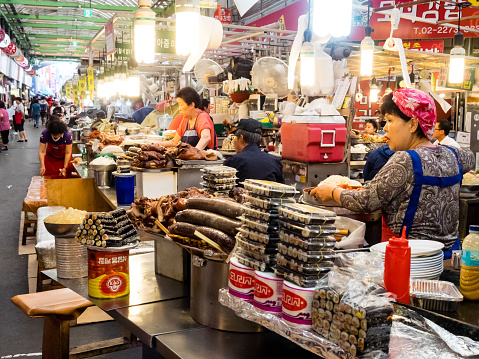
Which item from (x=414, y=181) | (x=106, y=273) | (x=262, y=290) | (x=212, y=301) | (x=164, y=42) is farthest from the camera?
(x=164, y=42)

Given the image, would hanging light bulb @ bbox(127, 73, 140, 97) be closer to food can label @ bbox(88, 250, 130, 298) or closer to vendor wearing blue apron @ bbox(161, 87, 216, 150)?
vendor wearing blue apron @ bbox(161, 87, 216, 150)

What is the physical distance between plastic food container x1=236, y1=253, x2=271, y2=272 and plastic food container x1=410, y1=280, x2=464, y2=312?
1.95ft

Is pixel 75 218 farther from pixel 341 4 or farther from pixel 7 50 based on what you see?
pixel 7 50

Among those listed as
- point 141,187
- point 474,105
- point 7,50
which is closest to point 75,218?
point 141,187

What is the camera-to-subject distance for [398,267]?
1.81 meters

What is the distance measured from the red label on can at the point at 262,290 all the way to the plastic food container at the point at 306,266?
0.11 metres

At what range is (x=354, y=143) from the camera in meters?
7.74

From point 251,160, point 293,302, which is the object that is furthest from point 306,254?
point 251,160

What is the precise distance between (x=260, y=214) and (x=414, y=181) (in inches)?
Answer: 43.3

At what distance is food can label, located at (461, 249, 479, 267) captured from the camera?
2.08 m

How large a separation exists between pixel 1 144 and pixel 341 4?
61.9 ft

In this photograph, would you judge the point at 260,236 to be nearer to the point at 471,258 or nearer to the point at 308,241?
the point at 308,241

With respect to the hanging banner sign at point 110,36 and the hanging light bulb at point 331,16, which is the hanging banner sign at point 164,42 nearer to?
the hanging banner sign at point 110,36

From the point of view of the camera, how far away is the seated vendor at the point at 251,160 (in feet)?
16.5
